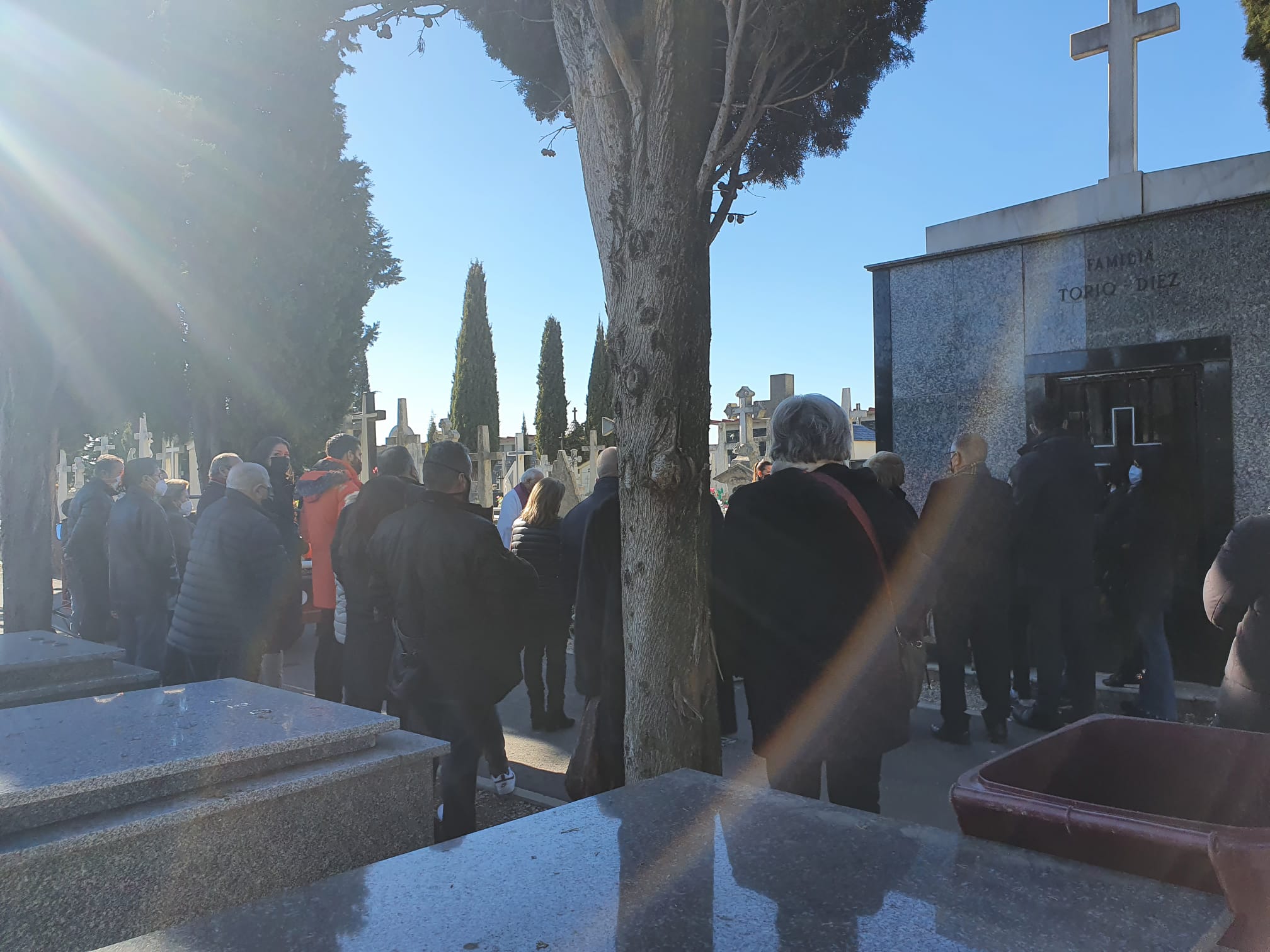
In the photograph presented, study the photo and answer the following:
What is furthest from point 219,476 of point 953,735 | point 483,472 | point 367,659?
point 483,472

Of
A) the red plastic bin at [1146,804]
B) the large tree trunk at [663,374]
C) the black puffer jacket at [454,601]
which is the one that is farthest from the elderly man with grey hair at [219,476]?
the red plastic bin at [1146,804]

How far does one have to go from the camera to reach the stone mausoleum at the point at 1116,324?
576 cm

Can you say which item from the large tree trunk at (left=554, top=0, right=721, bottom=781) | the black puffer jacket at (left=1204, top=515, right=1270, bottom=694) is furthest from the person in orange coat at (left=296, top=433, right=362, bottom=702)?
the black puffer jacket at (left=1204, top=515, right=1270, bottom=694)

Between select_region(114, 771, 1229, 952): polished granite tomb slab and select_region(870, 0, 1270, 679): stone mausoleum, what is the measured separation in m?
5.07

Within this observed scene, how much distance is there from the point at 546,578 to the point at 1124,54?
216 inches

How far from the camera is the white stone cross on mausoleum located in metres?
6.36

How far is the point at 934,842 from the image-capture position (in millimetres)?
A: 1820

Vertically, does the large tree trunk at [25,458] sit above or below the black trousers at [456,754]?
above

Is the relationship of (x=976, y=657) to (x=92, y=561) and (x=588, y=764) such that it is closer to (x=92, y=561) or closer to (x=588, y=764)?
(x=588, y=764)

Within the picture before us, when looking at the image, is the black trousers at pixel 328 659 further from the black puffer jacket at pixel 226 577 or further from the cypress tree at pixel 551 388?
the cypress tree at pixel 551 388

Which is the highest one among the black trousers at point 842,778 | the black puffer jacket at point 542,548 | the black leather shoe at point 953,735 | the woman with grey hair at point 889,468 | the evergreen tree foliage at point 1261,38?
the evergreen tree foliage at point 1261,38

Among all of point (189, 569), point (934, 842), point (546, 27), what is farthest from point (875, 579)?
point (189, 569)

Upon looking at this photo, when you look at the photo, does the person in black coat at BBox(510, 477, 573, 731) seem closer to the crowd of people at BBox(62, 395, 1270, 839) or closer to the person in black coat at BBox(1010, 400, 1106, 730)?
the crowd of people at BBox(62, 395, 1270, 839)

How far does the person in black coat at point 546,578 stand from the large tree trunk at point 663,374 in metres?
2.94
